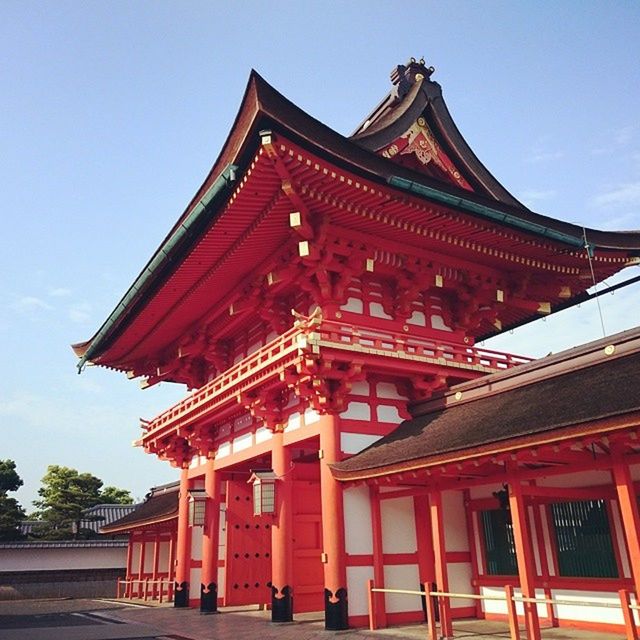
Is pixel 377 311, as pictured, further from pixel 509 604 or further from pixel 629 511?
pixel 629 511

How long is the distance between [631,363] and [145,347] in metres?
16.7

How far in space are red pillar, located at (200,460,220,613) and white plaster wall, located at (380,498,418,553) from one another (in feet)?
23.6

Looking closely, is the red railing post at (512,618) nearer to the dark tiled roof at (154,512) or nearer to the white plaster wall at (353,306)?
the white plaster wall at (353,306)

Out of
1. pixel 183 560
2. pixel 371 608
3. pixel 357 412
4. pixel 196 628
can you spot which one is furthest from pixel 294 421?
pixel 183 560

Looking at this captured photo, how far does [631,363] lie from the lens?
1033 centimetres

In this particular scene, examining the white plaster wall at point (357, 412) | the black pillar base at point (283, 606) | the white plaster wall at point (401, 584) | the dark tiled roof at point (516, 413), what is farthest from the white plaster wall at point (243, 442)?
the white plaster wall at point (401, 584)

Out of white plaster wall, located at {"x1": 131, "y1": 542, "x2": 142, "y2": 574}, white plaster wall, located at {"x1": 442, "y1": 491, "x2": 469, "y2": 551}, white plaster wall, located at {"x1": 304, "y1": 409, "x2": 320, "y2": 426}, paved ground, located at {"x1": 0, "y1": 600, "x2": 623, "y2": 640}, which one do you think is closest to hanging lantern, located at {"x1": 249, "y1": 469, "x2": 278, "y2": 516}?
white plaster wall, located at {"x1": 304, "y1": 409, "x2": 320, "y2": 426}

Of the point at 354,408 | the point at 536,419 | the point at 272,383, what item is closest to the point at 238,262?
the point at 272,383

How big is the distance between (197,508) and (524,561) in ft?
38.0

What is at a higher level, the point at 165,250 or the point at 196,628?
the point at 165,250

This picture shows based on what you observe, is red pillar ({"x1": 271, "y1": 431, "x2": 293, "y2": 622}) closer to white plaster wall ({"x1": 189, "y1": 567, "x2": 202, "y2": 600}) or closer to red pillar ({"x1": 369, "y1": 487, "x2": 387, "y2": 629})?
red pillar ({"x1": 369, "y1": 487, "x2": 387, "y2": 629})

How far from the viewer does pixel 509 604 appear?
369 inches

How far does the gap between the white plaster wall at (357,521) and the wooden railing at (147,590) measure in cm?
1392

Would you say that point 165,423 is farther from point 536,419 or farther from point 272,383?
point 536,419
